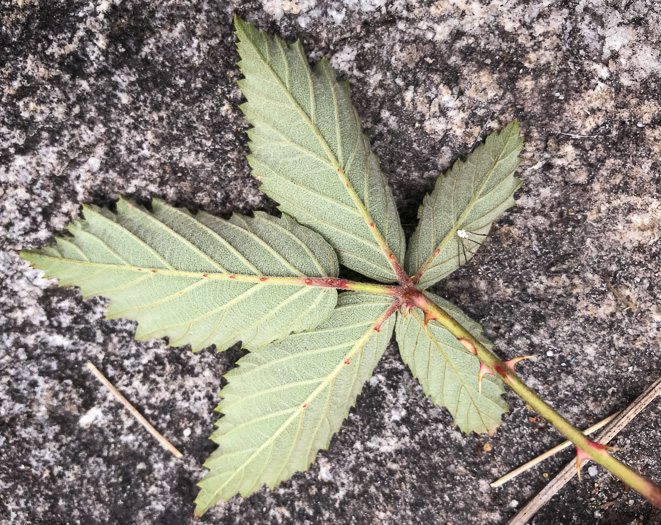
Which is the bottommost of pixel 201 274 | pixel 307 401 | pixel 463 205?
pixel 307 401

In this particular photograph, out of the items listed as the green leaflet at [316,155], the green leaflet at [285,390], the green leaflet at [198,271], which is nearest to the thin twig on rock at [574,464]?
the green leaflet at [285,390]

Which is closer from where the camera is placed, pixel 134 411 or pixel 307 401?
pixel 307 401

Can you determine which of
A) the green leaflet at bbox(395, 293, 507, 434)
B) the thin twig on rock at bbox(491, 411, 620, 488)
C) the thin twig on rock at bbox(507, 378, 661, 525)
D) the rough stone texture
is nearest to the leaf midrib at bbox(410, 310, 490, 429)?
the green leaflet at bbox(395, 293, 507, 434)

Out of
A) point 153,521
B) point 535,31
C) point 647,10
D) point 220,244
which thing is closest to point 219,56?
point 220,244

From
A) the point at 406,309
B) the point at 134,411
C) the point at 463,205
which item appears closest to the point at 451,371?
the point at 406,309

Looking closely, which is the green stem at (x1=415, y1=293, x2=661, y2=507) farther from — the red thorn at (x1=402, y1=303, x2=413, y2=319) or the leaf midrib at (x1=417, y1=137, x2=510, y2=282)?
the leaf midrib at (x1=417, y1=137, x2=510, y2=282)

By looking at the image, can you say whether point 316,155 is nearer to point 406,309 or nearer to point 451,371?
point 406,309

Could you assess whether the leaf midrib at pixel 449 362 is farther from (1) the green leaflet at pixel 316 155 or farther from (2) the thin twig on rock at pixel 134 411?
(2) the thin twig on rock at pixel 134 411
